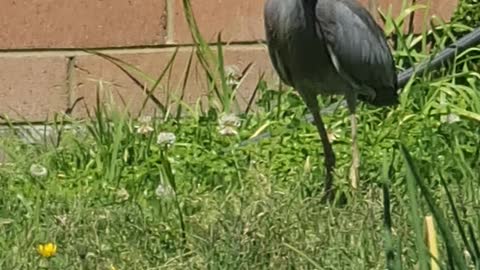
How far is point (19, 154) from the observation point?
506cm

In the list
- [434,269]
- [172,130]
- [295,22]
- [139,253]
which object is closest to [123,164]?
[172,130]

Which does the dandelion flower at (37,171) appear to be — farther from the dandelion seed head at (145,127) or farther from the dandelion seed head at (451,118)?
the dandelion seed head at (451,118)

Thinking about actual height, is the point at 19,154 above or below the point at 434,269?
below

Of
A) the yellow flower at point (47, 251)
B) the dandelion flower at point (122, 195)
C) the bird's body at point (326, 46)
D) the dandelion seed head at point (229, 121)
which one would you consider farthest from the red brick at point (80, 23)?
the yellow flower at point (47, 251)

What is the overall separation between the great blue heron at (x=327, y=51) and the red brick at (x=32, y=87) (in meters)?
1.11

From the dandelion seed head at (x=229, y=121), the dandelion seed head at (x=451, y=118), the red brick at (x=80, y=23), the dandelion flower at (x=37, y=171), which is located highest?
the red brick at (x=80, y=23)

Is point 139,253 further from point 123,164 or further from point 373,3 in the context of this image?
point 373,3

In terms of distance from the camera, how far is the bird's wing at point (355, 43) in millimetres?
4492

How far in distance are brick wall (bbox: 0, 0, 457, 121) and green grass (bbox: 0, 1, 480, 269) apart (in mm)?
96

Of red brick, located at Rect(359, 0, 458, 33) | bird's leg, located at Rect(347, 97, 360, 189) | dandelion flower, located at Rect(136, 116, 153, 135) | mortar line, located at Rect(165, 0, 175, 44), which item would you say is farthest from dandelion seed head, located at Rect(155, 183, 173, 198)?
red brick, located at Rect(359, 0, 458, 33)

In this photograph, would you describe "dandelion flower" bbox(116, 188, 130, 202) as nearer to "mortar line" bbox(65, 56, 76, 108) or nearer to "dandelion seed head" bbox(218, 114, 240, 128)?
"dandelion seed head" bbox(218, 114, 240, 128)

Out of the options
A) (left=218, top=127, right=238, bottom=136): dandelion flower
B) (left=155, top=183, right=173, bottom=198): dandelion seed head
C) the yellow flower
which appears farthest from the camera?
(left=218, top=127, right=238, bottom=136): dandelion flower

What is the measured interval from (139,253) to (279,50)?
43.5 inches

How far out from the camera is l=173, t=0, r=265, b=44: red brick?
538cm
